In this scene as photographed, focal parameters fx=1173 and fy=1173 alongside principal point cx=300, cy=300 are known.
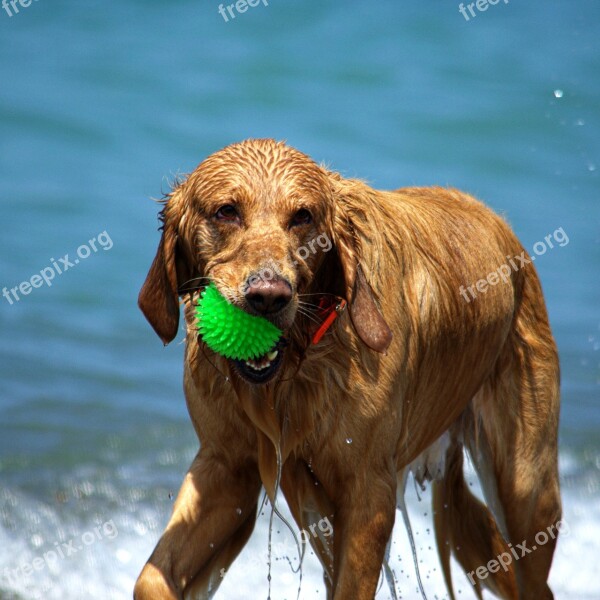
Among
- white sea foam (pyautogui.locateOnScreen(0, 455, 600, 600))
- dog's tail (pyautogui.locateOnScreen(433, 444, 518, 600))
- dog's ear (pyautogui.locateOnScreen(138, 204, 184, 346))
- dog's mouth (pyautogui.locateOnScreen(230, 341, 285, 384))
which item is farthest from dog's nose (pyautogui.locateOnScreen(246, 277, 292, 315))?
white sea foam (pyautogui.locateOnScreen(0, 455, 600, 600))

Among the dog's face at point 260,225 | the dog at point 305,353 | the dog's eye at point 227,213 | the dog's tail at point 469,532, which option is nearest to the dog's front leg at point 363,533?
the dog at point 305,353

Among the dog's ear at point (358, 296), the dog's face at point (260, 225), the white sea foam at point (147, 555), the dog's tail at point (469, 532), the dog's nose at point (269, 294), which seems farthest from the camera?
the white sea foam at point (147, 555)

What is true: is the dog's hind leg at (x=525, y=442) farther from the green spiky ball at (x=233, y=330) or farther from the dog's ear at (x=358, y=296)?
the green spiky ball at (x=233, y=330)

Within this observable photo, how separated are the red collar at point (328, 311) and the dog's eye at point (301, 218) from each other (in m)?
0.32

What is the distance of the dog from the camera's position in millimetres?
3914

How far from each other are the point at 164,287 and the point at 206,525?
876 millimetres

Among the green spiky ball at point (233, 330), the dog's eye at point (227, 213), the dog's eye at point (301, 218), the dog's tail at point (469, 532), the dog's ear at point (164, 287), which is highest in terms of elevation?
the dog's eye at point (227, 213)

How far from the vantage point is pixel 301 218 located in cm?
395

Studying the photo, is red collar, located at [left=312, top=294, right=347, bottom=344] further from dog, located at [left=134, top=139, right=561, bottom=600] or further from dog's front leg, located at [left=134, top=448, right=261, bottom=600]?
dog's front leg, located at [left=134, top=448, right=261, bottom=600]

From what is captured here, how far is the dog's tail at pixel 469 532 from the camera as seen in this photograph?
18.5 feet

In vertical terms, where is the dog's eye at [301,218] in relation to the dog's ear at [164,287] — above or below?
above

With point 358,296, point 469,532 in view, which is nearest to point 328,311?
point 358,296

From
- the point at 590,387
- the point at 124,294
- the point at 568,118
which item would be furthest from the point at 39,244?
the point at 568,118

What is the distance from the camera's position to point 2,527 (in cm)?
732
